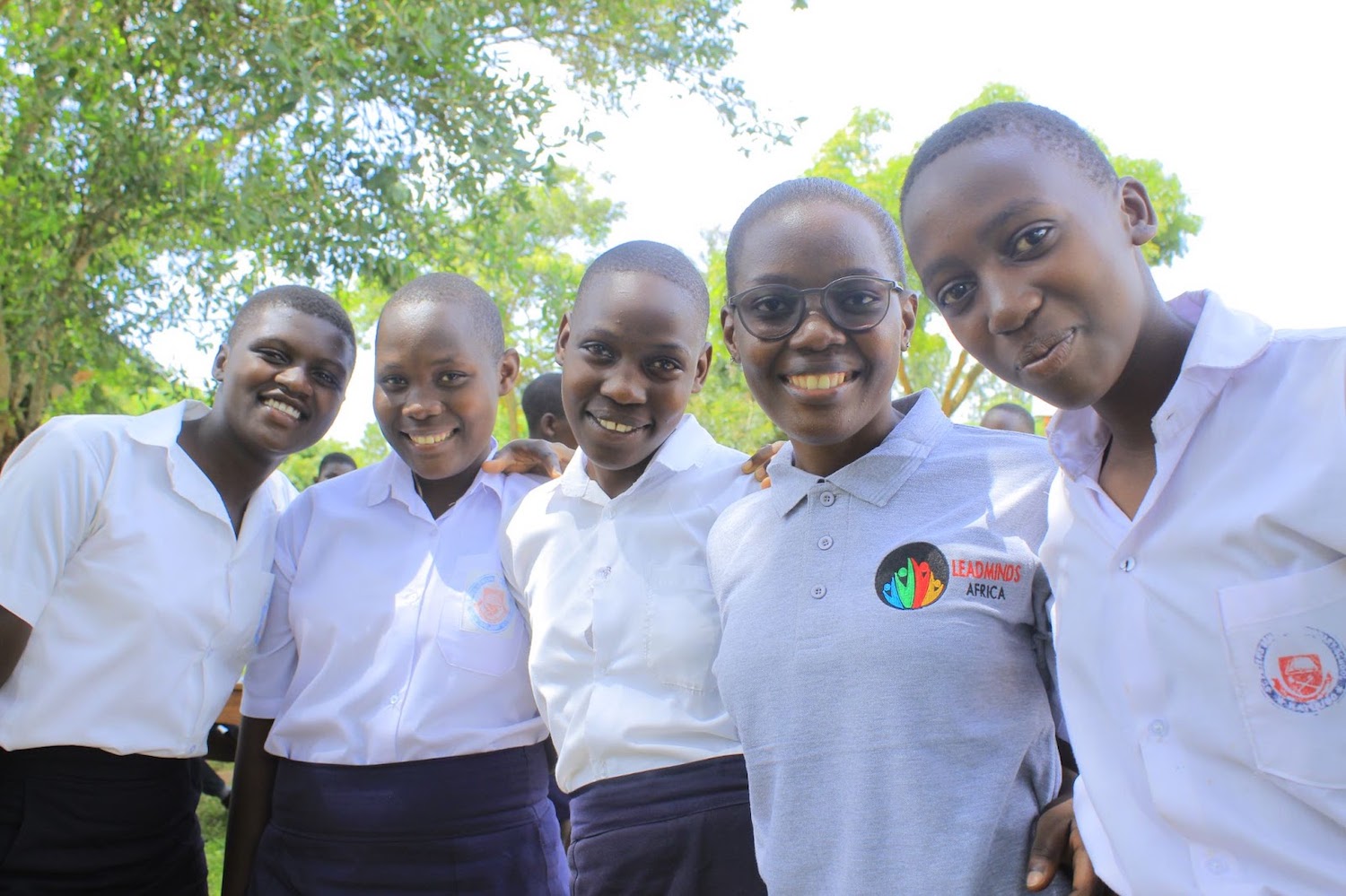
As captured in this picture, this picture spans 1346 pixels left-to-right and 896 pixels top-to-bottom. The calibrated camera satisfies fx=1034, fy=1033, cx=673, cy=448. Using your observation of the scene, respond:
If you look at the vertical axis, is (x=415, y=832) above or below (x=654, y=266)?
below

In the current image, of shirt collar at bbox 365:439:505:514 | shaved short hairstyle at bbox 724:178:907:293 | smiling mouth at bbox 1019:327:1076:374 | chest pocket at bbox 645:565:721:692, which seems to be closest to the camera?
smiling mouth at bbox 1019:327:1076:374

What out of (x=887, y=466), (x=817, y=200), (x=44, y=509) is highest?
(x=817, y=200)

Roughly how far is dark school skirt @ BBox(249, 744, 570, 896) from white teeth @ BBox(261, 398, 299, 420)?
2.80ft

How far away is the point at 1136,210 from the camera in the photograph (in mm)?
1557

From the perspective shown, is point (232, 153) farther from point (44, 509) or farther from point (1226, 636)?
point (1226, 636)

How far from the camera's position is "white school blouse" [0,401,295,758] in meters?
2.19

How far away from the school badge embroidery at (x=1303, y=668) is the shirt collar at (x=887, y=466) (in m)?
0.65

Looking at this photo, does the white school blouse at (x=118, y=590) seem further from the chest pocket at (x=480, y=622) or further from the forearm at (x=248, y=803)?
the chest pocket at (x=480, y=622)

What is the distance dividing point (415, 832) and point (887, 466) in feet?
4.34

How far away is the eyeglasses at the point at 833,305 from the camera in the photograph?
183cm

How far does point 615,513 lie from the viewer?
2.29m

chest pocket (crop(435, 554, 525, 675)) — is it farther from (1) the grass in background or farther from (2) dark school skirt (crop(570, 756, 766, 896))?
(1) the grass in background

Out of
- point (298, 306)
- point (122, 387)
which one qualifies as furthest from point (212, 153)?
point (298, 306)

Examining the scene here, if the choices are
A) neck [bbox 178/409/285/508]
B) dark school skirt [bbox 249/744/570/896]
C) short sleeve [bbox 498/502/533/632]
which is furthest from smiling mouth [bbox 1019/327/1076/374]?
neck [bbox 178/409/285/508]
